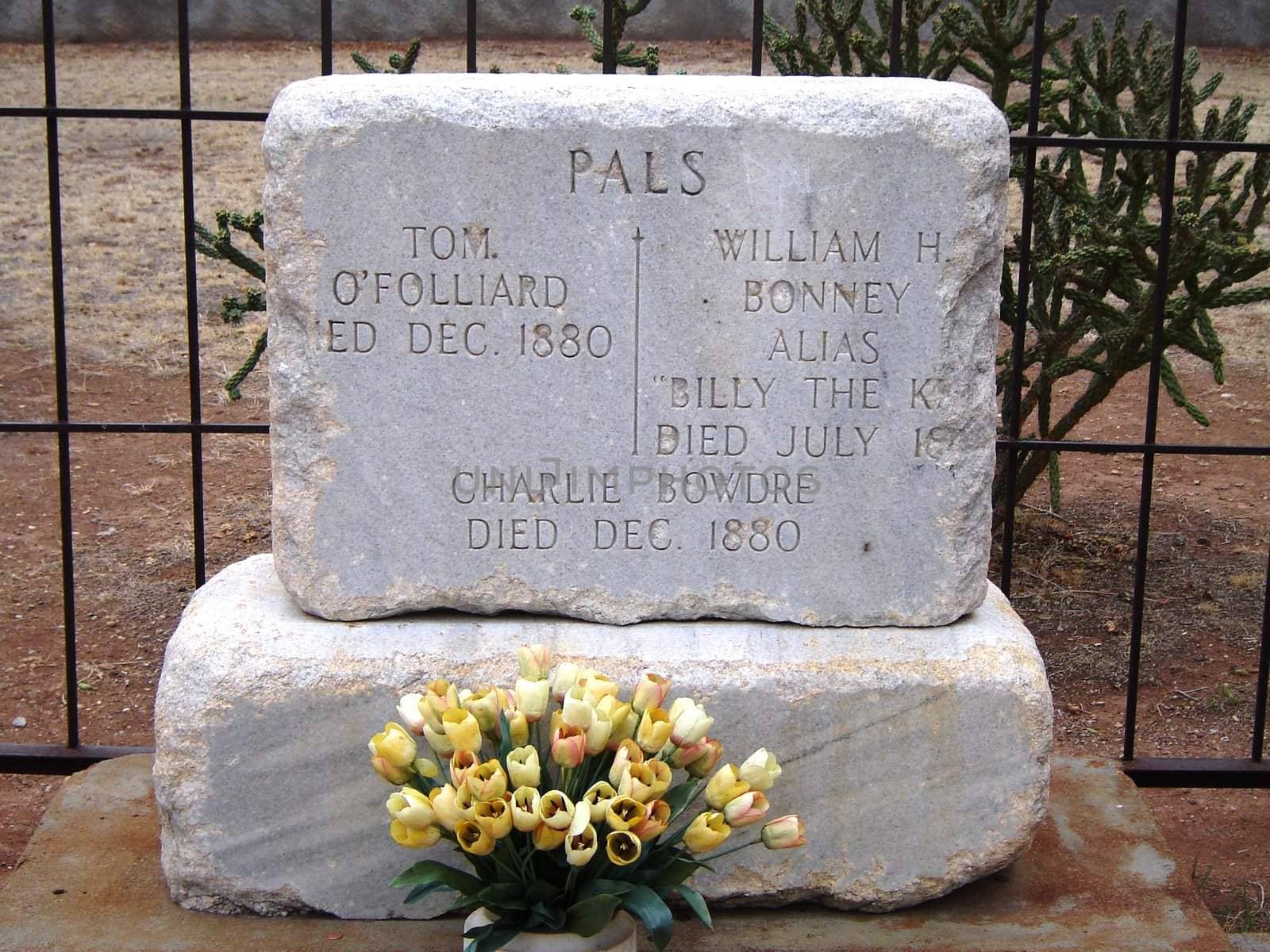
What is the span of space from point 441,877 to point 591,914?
0.27 metres

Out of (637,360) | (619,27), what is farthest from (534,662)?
(619,27)

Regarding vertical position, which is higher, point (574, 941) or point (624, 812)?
point (624, 812)

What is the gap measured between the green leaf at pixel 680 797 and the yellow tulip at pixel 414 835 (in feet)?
1.30

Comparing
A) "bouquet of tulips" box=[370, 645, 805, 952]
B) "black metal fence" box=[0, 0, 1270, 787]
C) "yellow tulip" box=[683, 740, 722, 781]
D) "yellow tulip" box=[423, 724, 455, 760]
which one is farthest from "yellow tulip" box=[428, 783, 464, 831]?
"black metal fence" box=[0, 0, 1270, 787]

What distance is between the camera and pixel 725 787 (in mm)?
2504

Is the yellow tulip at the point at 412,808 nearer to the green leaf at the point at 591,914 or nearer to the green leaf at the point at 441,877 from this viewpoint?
the green leaf at the point at 441,877

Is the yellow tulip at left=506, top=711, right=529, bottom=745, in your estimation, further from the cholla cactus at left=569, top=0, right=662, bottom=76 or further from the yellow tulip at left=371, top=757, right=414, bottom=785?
the cholla cactus at left=569, top=0, right=662, bottom=76

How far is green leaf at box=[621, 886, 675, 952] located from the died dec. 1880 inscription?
0.60m

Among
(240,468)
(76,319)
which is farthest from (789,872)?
(76,319)

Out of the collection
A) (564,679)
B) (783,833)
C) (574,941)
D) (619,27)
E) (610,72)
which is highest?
(619,27)

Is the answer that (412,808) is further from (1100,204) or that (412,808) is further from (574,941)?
(1100,204)

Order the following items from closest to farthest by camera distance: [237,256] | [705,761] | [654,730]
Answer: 1. [654,730]
2. [705,761]
3. [237,256]

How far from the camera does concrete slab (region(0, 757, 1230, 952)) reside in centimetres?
276

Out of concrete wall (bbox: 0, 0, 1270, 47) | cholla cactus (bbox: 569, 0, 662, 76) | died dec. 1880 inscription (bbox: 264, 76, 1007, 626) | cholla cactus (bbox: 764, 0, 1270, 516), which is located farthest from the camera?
concrete wall (bbox: 0, 0, 1270, 47)
